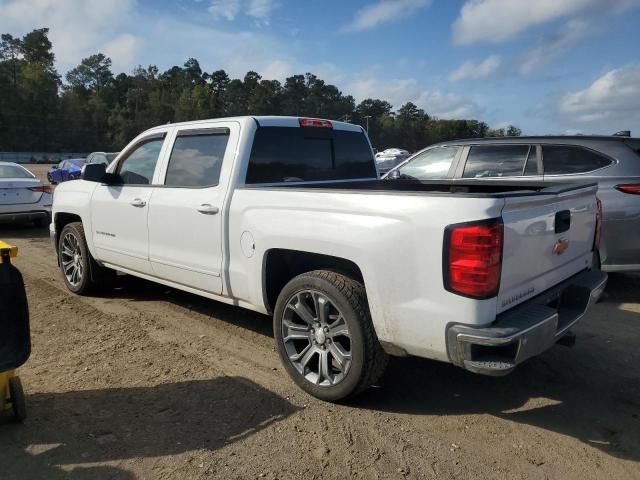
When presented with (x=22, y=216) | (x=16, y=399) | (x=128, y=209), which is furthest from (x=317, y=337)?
(x=22, y=216)

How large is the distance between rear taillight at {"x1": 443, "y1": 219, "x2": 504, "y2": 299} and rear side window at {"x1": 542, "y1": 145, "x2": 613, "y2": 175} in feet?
12.7

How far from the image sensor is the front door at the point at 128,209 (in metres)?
4.91

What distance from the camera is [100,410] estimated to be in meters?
3.33

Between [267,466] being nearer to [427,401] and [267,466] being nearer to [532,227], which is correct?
[427,401]

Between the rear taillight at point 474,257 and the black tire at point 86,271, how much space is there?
14.3ft

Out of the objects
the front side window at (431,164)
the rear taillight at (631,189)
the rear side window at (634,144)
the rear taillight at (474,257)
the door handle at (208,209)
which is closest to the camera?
the rear taillight at (474,257)

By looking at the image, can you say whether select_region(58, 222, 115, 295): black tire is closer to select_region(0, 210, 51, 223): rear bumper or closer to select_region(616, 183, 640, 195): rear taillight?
select_region(0, 210, 51, 223): rear bumper

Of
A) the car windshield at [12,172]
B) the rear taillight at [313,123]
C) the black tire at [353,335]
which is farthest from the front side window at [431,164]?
the car windshield at [12,172]

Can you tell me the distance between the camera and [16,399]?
3051 mm

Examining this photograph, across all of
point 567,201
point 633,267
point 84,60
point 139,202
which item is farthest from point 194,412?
point 84,60

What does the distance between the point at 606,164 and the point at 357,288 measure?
13.1 ft

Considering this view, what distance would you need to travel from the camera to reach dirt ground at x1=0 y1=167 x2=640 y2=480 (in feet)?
9.11

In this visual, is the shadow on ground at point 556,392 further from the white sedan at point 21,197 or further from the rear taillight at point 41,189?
the rear taillight at point 41,189

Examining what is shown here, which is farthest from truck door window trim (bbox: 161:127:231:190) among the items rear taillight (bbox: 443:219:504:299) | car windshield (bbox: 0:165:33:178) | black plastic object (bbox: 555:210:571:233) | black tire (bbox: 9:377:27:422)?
car windshield (bbox: 0:165:33:178)
